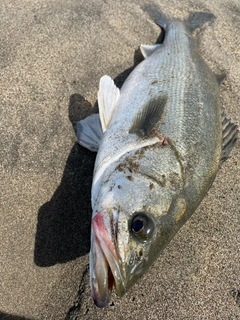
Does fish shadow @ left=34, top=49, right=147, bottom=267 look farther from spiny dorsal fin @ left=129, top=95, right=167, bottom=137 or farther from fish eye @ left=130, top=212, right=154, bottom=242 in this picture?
fish eye @ left=130, top=212, right=154, bottom=242

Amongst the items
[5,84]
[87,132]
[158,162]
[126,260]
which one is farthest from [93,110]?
[126,260]

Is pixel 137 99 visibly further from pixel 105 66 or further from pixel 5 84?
pixel 5 84

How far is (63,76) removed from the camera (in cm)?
387

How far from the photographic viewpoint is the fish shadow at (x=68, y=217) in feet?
9.73

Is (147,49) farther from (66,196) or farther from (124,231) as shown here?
(124,231)

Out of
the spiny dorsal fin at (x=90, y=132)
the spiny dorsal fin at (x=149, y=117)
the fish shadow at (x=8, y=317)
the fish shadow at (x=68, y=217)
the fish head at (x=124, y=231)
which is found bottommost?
the fish shadow at (x=8, y=317)

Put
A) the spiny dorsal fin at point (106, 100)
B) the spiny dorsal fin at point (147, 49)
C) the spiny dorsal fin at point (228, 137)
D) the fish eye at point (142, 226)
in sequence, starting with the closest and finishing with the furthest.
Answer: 1. the fish eye at point (142, 226)
2. the spiny dorsal fin at point (228, 137)
3. the spiny dorsal fin at point (106, 100)
4. the spiny dorsal fin at point (147, 49)

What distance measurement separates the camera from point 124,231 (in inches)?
88.7

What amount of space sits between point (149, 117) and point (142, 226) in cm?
118

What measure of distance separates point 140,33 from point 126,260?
355 cm

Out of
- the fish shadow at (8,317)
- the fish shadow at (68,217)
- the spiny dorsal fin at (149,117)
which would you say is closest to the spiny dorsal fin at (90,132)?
the fish shadow at (68,217)

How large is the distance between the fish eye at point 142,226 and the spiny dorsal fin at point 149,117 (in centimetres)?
85

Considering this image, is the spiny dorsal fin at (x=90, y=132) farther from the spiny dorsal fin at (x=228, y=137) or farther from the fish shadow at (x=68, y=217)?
the spiny dorsal fin at (x=228, y=137)

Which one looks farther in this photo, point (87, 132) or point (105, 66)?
point (105, 66)
